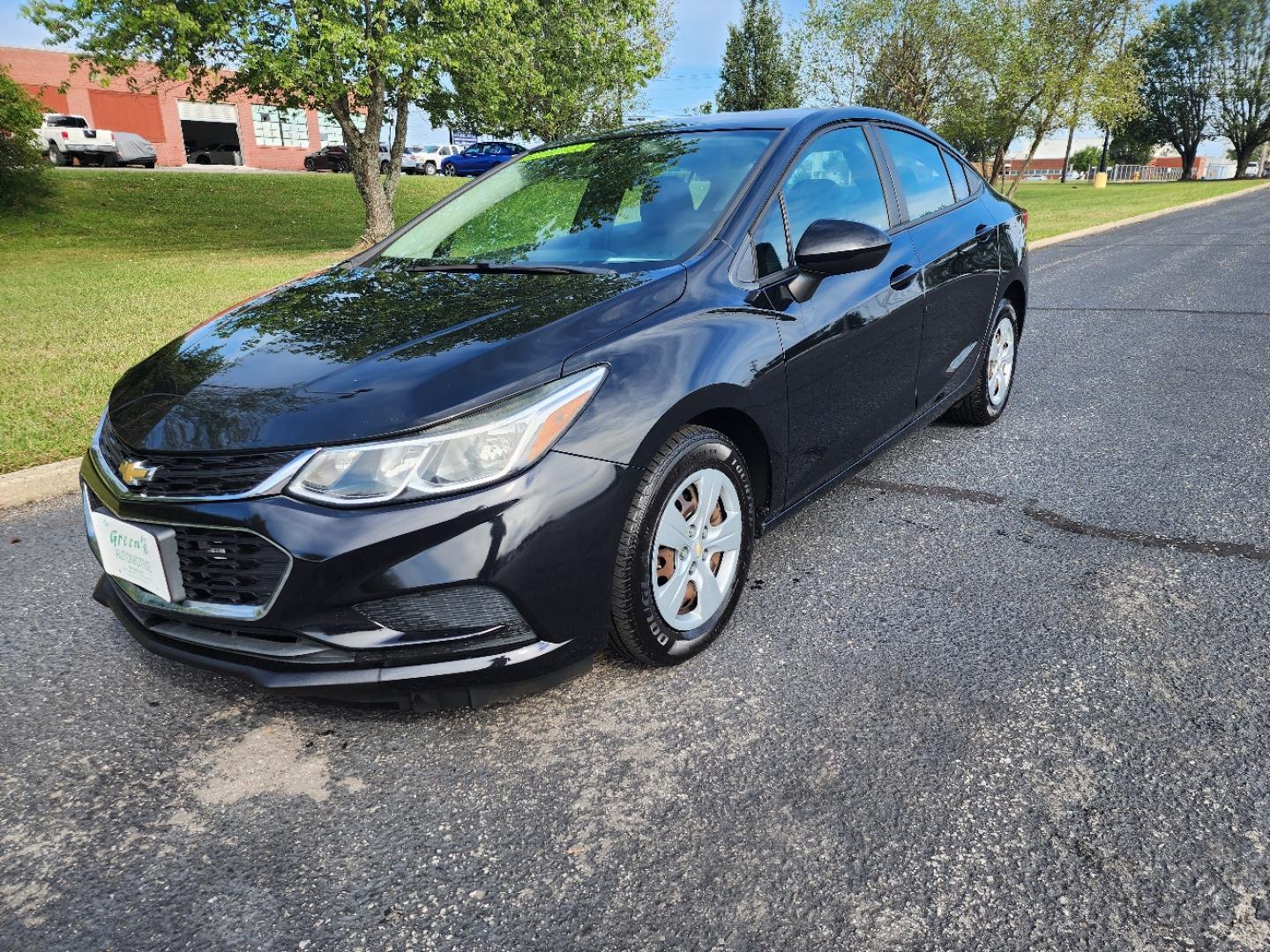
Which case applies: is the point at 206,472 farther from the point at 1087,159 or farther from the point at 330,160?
Result: the point at 1087,159

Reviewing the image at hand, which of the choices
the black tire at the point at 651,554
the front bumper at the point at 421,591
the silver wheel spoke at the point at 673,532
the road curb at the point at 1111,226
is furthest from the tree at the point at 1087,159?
the front bumper at the point at 421,591

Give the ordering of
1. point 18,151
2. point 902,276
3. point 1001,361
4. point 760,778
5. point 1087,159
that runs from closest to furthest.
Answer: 1. point 760,778
2. point 902,276
3. point 1001,361
4. point 18,151
5. point 1087,159

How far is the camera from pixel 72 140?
32.6 m

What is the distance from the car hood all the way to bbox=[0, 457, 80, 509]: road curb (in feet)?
6.27

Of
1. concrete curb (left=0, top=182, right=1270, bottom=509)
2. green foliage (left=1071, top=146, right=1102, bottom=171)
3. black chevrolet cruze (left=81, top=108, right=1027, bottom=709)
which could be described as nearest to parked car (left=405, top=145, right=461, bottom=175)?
concrete curb (left=0, top=182, right=1270, bottom=509)

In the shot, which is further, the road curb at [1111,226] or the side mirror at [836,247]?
the road curb at [1111,226]

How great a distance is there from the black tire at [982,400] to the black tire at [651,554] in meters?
2.41

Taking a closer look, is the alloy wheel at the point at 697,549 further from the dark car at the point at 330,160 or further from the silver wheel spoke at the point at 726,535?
the dark car at the point at 330,160

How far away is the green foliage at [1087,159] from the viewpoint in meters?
94.8

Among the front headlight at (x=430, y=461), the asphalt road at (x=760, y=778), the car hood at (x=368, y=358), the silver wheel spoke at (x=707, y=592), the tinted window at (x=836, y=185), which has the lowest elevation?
the asphalt road at (x=760, y=778)

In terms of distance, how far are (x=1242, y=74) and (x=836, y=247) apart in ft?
292

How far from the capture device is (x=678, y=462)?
2.44 meters

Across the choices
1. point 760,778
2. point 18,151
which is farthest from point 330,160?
point 760,778

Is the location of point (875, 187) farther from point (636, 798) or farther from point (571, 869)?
point (571, 869)
